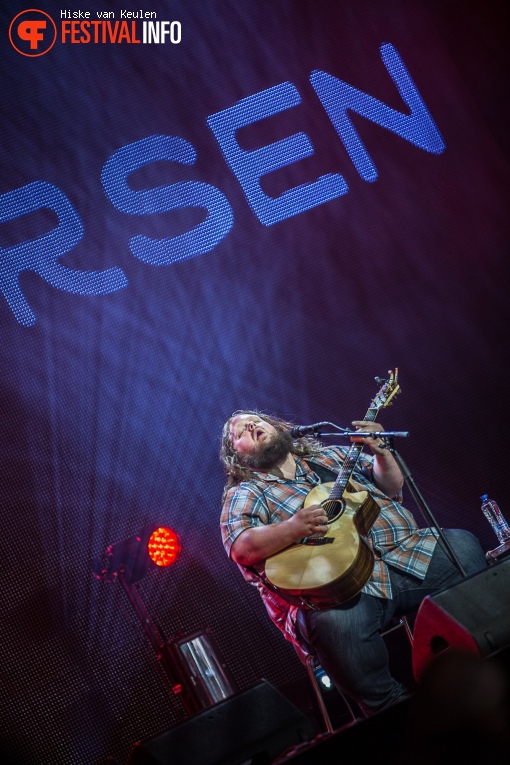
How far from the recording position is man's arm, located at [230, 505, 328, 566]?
314cm

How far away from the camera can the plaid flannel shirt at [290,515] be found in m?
3.34

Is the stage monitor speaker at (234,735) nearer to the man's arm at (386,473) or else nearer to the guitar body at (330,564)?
the guitar body at (330,564)

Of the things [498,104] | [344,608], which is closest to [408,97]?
[498,104]

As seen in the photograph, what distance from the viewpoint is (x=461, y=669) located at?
6.12 ft

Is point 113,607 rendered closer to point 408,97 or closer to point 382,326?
point 382,326

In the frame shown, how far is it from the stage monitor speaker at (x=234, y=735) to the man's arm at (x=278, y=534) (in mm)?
886

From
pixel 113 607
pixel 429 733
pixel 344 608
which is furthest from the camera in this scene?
pixel 113 607

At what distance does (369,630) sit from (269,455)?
1.01m

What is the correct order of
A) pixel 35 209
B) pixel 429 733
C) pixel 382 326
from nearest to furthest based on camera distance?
pixel 429 733 → pixel 35 209 → pixel 382 326

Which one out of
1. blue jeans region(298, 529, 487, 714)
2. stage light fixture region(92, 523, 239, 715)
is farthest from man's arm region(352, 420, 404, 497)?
stage light fixture region(92, 523, 239, 715)

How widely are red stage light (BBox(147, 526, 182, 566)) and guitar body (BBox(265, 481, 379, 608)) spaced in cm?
114

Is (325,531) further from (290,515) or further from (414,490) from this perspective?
(414,490)

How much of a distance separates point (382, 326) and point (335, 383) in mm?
499

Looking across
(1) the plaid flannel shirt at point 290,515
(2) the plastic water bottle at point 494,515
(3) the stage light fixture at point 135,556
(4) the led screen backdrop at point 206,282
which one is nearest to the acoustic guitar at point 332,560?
(1) the plaid flannel shirt at point 290,515
